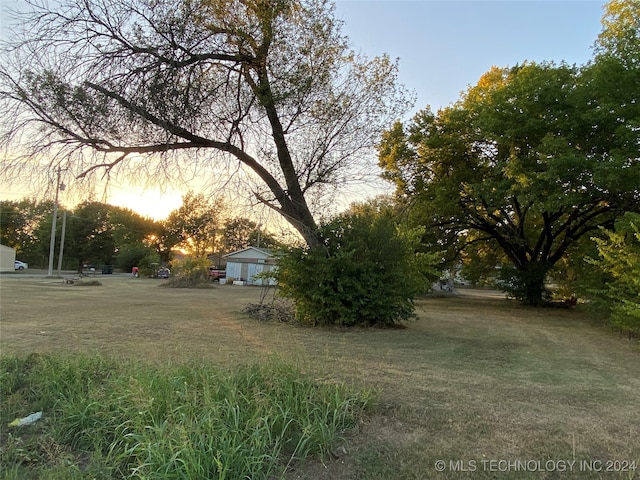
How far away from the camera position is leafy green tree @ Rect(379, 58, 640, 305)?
1252cm

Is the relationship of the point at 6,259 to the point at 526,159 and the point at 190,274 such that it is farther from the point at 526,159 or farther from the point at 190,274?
the point at 526,159

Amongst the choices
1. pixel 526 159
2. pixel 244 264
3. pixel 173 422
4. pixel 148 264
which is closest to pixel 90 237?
pixel 148 264

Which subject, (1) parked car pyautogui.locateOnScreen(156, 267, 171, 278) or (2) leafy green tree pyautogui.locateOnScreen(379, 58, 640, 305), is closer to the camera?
(2) leafy green tree pyautogui.locateOnScreen(379, 58, 640, 305)

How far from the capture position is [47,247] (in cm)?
5000

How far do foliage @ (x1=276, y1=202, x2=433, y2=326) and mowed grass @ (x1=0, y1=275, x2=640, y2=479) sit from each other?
2.07 ft

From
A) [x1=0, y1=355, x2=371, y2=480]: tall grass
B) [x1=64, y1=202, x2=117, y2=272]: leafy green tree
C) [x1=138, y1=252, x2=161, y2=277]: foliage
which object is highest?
[x1=64, y1=202, x2=117, y2=272]: leafy green tree

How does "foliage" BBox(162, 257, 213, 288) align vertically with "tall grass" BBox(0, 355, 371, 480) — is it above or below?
above

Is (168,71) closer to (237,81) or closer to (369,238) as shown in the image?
(237,81)

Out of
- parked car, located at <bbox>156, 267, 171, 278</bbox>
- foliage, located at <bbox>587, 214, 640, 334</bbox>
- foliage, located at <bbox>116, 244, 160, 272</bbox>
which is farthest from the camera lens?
foliage, located at <bbox>116, 244, 160, 272</bbox>

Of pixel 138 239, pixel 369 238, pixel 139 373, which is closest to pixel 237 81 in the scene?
pixel 369 238

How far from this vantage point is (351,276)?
408 inches

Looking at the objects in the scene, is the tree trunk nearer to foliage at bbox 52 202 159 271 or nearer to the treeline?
the treeline

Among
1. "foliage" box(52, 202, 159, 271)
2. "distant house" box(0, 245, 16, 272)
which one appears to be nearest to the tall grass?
"distant house" box(0, 245, 16, 272)

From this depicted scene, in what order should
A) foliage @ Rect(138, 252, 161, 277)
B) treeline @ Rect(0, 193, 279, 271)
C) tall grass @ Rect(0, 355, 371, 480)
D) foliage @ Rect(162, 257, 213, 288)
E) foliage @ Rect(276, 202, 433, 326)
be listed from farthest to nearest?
1. treeline @ Rect(0, 193, 279, 271)
2. foliage @ Rect(138, 252, 161, 277)
3. foliage @ Rect(162, 257, 213, 288)
4. foliage @ Rect(276, 202, 433, 326)
5. tall grass @ Rect(0, 355, 371, 480)
